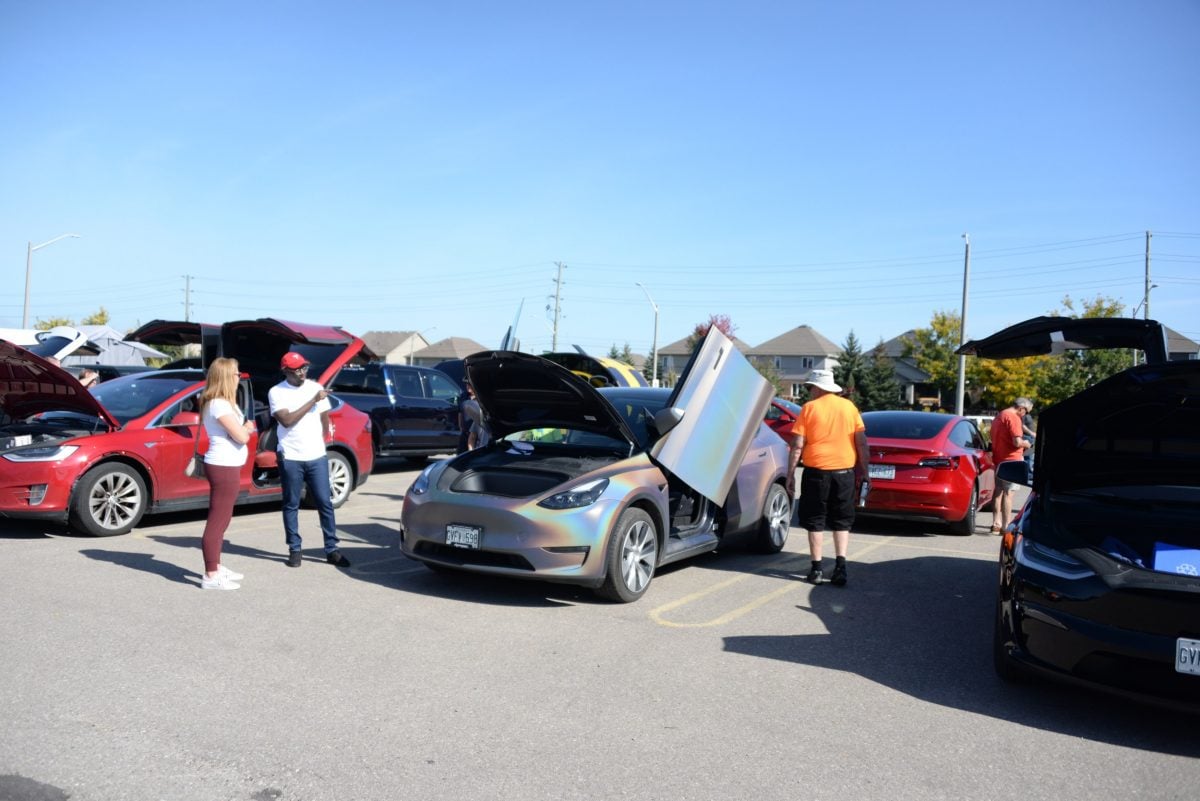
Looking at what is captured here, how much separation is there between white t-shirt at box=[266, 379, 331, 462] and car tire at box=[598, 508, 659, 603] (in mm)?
2757

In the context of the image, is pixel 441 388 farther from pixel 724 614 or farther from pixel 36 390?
pixel 724 614

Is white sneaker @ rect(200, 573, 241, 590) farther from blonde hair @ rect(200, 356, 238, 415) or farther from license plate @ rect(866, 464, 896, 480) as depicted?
license plate @ rect(866, 464, 896, 480)

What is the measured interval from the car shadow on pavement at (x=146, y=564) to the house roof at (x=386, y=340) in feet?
312

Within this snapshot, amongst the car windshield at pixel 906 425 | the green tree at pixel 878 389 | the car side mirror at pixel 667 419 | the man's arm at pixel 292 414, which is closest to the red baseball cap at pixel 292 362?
the man's arm at pixel 292 414

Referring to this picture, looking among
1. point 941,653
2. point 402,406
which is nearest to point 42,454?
point 402,406

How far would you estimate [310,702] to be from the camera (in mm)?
4496

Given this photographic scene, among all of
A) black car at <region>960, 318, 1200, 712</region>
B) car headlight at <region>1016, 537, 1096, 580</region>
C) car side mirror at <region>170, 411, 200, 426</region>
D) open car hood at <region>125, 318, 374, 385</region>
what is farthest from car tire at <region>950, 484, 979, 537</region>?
car side mirror at <region>170, 411, 200, 426</region>

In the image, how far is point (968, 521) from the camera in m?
10.7

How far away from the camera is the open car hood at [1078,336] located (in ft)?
20.5

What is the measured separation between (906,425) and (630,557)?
18.6 ft

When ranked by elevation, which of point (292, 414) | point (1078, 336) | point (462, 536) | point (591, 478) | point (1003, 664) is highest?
point (1078, 336)

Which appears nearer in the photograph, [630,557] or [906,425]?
[630,557]

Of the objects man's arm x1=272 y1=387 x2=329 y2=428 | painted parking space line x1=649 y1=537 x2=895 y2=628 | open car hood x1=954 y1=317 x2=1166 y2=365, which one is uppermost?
open car hood x1=954 y1=317 x2=1166 y2=365

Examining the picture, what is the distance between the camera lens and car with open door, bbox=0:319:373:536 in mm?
8141
